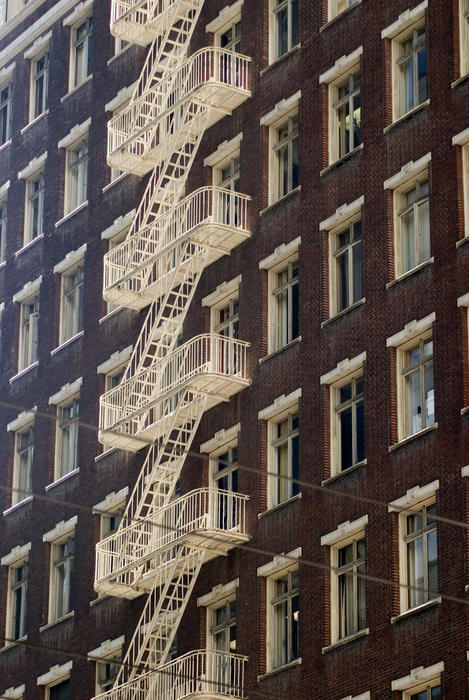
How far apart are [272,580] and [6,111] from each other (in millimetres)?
28276

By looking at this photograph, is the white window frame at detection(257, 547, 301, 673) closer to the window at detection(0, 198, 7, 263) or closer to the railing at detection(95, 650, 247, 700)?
the railing at detection(95, 650, 247, 700)

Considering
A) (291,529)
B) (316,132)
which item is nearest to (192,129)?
(316,132)

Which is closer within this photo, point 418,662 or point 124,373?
point 418,662

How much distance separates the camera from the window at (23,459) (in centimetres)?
6675

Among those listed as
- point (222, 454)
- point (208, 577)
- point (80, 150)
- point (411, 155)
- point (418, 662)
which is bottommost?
point (418, 662)

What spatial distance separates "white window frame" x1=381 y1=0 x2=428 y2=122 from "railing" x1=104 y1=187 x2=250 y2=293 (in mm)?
6238

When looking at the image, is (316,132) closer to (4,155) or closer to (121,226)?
(121,226)

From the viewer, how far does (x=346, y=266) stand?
175 feet

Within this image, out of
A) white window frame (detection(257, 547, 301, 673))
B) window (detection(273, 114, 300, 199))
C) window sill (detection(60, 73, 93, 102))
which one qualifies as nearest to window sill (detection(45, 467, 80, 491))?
window (detection(273, 114, 300, 199))

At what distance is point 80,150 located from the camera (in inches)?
2734

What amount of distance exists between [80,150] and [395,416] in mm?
23093

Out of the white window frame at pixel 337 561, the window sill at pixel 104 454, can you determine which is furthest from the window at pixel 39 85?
the white window frame at pixel 337 561

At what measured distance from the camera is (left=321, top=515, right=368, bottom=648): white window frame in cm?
4969

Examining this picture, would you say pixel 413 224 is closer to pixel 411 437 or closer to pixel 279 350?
pixel 279 350
